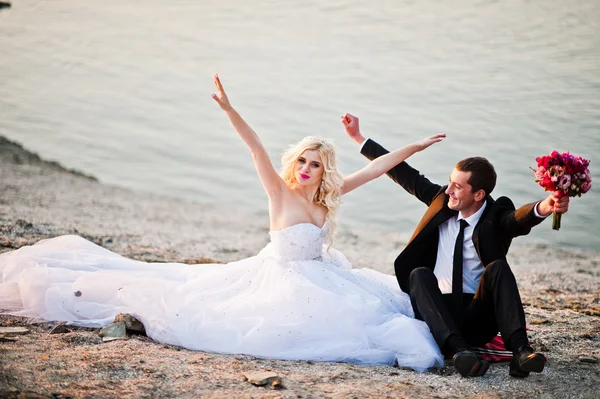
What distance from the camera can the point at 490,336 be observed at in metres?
4.94

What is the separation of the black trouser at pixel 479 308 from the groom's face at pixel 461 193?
1.58 feet

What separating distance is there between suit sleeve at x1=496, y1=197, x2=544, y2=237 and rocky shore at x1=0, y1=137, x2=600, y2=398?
0.86 meters

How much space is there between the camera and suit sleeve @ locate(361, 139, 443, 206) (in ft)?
17.9

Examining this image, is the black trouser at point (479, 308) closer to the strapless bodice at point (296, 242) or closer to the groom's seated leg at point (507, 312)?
the groom's seated leg at point (507, 312)

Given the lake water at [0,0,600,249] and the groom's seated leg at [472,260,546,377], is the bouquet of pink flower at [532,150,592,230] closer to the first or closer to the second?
the groom's seated leg at [472,260,546,377]

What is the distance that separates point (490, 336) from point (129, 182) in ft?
30.9

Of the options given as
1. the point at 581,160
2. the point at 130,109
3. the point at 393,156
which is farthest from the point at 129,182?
the point at 581,160

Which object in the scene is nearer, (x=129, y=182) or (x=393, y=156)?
(x=393, y=156)

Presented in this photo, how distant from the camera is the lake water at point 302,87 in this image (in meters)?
13.6

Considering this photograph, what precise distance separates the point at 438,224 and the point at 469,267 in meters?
0.35

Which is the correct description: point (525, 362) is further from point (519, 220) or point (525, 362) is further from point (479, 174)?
point (479, 174)

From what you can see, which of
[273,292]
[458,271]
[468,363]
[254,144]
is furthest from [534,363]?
[254,144]

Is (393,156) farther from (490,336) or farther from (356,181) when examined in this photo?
(490,336)

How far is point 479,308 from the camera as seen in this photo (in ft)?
15.9
